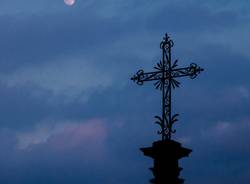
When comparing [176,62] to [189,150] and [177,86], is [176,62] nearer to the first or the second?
[177,86]

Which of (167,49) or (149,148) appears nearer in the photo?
(149,148)

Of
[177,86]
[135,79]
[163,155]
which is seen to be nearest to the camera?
[163,155]

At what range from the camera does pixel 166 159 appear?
8.30 meters

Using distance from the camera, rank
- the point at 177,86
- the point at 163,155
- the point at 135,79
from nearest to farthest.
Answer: the point at 163,155
the point at 177,86
the point at 135,79

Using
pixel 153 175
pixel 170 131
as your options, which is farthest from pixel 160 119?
pixel 153 175

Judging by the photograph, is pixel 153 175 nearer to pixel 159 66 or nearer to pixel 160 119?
pixel 160 119

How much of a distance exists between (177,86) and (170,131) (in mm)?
905

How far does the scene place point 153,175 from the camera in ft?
27.7

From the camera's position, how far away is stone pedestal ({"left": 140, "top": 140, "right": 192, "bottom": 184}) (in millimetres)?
8219

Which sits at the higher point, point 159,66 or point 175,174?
point 159,66

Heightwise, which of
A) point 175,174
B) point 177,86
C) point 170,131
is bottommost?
point 175,174

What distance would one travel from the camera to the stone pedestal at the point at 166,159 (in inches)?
324

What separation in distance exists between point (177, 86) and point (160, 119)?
73 cm

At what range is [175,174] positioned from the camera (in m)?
8.32
